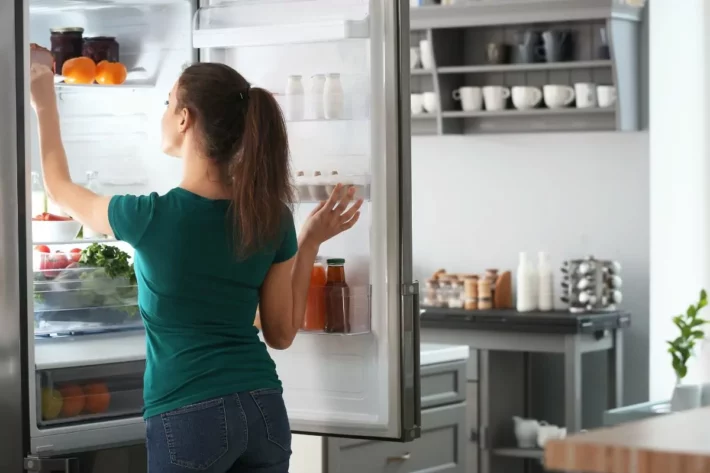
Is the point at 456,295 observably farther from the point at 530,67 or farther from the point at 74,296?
the point at 74,296

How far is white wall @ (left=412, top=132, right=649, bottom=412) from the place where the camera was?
5.07 metres

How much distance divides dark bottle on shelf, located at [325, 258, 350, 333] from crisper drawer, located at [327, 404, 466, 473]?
19.0 inches

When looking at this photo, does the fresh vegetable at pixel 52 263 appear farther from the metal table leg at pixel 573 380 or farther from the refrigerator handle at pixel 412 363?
the metal table leg at pixel 573 380

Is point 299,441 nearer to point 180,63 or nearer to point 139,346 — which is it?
point 139,346

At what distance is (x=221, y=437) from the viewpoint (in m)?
2.23

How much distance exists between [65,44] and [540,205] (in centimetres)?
272

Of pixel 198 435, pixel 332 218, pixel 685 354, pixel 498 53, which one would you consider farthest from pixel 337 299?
pixel 498 53

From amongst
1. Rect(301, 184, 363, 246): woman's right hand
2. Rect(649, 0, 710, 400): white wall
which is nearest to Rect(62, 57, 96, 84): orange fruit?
Rect(301, 184, 363, 246): woman's right hand

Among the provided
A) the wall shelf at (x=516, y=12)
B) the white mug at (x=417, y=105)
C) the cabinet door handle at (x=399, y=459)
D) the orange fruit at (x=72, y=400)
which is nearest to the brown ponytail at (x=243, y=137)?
the orange fruit at (x=72, y=400)

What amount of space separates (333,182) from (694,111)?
2.09 metres

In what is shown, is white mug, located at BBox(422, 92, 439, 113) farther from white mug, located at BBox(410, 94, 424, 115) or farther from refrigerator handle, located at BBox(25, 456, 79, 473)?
refrigerator handle, located at BBox(25, 456, 79, 473)

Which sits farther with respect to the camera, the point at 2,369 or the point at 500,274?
the point at 500,274

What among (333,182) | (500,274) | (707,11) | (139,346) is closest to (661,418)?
(333,182)

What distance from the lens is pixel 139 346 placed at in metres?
3.05
